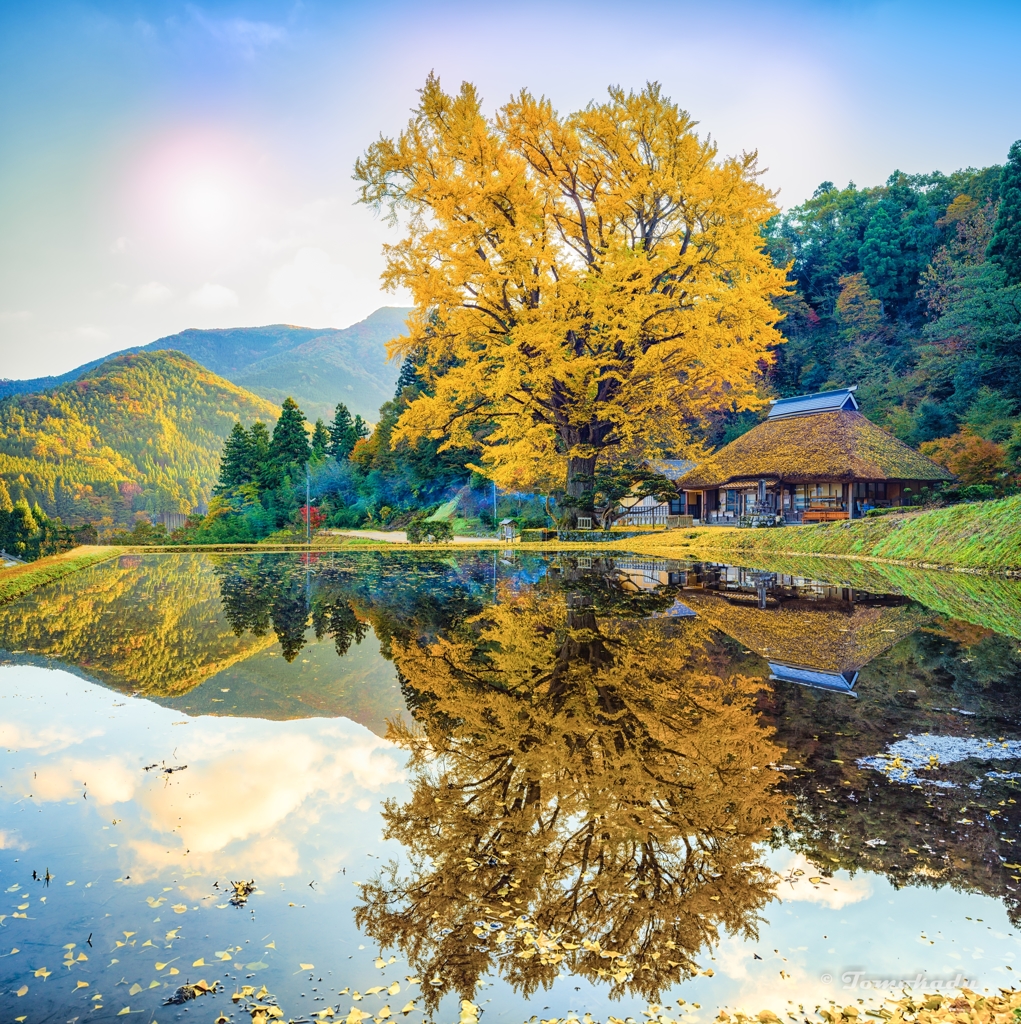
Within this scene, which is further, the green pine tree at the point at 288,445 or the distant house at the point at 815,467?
the green pine tree at the point at 288,445

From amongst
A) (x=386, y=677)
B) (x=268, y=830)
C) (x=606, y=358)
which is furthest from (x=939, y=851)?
(x=606, y=358)

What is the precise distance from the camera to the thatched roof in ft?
102

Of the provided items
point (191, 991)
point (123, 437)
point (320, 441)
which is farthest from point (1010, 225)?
point (123, 437)

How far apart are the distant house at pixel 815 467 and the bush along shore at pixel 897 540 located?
26.9ft

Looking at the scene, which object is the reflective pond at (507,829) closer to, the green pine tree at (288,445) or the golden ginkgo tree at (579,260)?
the golden ginkgo tree at (579,260)

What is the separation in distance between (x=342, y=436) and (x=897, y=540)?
143 feet

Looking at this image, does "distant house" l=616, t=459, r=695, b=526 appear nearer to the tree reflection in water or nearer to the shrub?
the shrub

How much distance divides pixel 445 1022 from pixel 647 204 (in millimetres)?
22922

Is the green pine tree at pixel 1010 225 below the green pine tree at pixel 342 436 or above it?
above

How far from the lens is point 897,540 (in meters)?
18.7

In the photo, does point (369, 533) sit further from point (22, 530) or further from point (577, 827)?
point (577, 827)

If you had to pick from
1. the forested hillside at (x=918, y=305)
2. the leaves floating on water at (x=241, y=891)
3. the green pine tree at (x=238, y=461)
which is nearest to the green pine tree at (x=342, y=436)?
the green pine tree at (x=238, y=461)

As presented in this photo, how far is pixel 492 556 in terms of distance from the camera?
2258cm

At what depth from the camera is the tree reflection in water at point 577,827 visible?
2.57m
